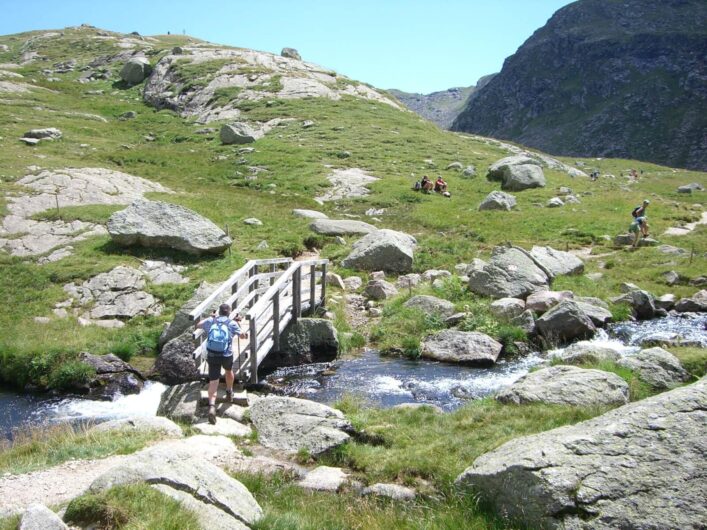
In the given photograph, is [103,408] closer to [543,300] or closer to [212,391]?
[212,391]

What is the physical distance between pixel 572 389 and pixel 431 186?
3241 centimetres

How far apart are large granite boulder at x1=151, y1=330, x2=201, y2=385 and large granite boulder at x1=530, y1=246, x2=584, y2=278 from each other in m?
16.1

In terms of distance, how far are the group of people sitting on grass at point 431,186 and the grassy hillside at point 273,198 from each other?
33.9 inches

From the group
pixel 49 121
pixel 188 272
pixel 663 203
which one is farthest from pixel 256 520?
pixel 49 121

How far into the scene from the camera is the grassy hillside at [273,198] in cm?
2203

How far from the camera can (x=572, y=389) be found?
41.1 feet

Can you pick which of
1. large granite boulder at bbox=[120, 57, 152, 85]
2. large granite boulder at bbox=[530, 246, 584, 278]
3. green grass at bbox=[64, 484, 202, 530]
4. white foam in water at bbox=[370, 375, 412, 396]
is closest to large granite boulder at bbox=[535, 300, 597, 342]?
large granite boulder at bbox=[530, 246, 584, 278]

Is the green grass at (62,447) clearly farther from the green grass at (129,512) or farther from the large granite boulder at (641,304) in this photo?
the large granite boulder at (641,304)

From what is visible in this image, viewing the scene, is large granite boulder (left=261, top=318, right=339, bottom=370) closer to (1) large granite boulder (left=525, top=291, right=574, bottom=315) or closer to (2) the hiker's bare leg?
(2) the hiker's bare leg

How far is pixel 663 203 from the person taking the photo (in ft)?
138

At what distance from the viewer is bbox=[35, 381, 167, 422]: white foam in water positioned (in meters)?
15.2

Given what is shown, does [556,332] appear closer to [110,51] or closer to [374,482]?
[374,482]

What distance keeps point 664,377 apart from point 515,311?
7731 mm

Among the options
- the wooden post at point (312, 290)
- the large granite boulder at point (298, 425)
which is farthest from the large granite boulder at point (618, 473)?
the wooden post at point (312, 290)
